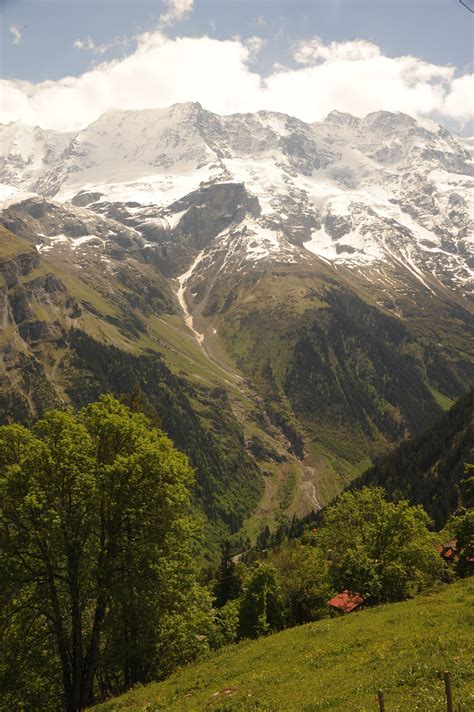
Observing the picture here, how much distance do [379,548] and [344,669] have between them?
90.2ft

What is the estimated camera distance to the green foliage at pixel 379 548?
49000 mm

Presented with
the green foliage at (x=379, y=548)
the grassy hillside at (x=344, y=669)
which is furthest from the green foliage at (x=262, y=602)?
the grassy hillside at (x=344, y=669)

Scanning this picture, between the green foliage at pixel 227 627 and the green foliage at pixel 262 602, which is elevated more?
the green foliage at pixel 227 627

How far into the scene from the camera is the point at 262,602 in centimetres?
6838

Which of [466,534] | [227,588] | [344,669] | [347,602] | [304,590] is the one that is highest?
[344,669]

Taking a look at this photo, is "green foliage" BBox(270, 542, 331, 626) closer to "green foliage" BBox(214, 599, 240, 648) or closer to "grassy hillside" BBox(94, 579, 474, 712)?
"green foliage" BBox(214, 599, 240, 648)

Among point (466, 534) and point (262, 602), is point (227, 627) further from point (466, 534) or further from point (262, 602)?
point (466, 534)

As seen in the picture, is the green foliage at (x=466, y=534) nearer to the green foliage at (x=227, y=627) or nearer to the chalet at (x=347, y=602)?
the chalet at (x=347, y=602)

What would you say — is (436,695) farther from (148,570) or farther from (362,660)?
(148,570)

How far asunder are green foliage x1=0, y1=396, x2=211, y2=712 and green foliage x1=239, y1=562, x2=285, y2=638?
1535 inches

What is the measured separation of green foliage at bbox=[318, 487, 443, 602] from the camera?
4900 cm

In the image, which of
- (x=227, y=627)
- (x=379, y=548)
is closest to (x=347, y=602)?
(x=379, y=548)

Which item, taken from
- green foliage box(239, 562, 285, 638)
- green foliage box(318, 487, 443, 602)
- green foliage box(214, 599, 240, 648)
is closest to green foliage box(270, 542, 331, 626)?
green foliage box(239, 562, 285, 638)

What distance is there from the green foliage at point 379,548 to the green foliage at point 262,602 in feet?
43.2
